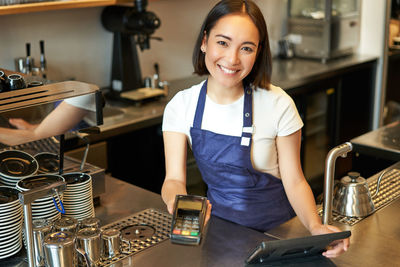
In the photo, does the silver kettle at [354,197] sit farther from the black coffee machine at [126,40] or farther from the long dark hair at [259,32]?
the black coffee machine at [126,40]

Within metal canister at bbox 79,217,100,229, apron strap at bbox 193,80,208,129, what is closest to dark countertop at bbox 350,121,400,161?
apron strap at bbox 193,80,208,129

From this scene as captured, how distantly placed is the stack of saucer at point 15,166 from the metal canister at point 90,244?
39 cm

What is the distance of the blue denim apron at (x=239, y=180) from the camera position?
193cm

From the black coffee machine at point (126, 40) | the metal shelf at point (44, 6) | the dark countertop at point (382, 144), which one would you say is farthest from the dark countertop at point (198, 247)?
the black coffee machine at point (126, 40)

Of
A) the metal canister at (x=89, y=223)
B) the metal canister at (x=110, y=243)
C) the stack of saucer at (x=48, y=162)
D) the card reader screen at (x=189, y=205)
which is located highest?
the card reader screen at (x=189, y=205)

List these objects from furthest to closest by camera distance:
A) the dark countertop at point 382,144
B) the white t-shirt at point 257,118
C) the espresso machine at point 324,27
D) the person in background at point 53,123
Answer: the espresso machine at point 324,27
the dark countertop at point 382,144
the white t-shirt at point 257,118
the person in background at point 53,123

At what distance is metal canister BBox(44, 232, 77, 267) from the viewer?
57.6 inches

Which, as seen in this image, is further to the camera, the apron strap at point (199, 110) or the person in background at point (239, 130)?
the apron strap at point (199, 110)

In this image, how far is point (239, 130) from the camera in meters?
1.93

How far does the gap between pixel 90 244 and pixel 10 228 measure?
252 mm

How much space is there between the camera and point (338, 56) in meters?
4.68

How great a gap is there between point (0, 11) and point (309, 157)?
8.68ft

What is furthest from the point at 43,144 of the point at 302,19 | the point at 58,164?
the point at 302,19

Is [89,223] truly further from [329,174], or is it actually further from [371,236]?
[371,236]
